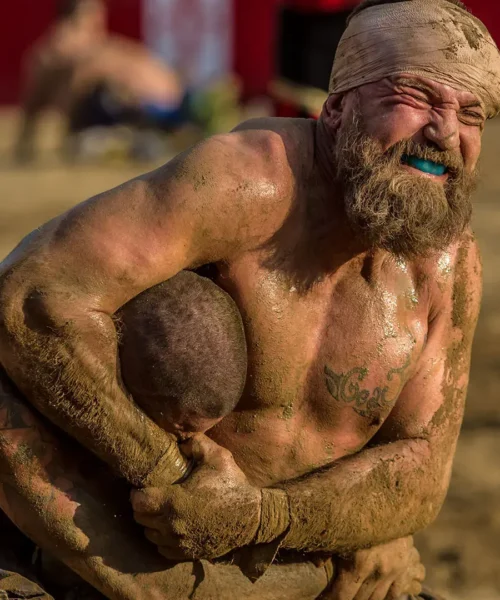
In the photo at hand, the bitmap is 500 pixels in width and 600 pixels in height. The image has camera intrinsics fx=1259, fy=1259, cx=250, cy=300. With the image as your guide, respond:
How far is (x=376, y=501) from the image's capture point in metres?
3.52

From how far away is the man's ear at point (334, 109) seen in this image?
3.53 metres

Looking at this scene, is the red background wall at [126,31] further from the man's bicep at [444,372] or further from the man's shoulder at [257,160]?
the man's shoulder at [257,160]

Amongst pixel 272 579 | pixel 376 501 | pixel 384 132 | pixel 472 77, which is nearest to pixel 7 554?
pixel 272 579

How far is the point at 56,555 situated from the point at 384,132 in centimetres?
144

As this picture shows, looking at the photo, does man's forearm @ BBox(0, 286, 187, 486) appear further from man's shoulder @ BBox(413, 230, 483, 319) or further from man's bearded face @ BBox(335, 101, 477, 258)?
man's shoulder @ BBox(413, 230, 483, 319)

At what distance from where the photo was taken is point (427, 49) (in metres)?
3.38

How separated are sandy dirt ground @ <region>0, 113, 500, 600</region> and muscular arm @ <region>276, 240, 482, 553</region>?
54cm

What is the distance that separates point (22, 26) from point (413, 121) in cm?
2214

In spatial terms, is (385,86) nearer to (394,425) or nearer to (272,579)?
(394,425)

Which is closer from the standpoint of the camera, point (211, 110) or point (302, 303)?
point (302, 303)

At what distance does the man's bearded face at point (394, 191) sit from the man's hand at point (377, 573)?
2.96 ft

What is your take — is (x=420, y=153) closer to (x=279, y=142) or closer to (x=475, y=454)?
(x=279, y=142)

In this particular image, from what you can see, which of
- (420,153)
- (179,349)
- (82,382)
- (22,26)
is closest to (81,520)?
(82,382)

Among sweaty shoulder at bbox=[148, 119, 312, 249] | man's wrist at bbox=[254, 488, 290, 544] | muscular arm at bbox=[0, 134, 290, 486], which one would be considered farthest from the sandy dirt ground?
man's wrist at bbox=[254, 488, 290, 544]
